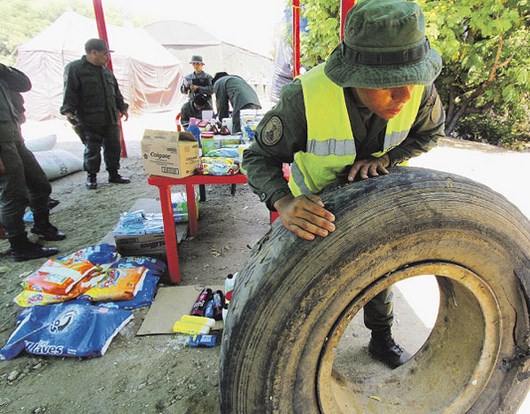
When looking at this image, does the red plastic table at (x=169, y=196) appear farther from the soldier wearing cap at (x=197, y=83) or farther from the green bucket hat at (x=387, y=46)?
the soldier wearing cap at (x=197, y=83)

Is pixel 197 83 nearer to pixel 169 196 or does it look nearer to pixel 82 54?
pixel 169 196

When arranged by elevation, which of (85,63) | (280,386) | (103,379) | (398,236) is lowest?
(103,379)

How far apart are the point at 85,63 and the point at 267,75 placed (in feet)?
96.6

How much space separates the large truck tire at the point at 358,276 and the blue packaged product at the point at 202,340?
1.20m

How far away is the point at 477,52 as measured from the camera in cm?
734

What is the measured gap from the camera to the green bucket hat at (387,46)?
1.11m

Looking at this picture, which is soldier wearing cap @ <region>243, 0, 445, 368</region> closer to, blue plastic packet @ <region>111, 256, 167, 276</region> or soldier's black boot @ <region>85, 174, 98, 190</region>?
blue plastic packet @ <region>111, 256, 167, 276</region>

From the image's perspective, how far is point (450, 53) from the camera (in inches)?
275

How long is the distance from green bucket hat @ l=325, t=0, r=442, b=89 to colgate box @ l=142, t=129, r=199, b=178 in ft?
5.88

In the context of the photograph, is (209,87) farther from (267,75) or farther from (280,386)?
(267,75)

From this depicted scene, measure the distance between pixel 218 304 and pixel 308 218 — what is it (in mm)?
1800

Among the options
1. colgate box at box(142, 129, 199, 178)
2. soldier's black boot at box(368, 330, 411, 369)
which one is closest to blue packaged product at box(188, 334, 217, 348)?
soldier's black boot at box(368, 330, 411, 369)

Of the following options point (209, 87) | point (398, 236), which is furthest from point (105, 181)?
point (398, 236)

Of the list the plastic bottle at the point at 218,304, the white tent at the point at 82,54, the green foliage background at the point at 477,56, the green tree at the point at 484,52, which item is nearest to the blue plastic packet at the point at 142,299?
the plastic bottle at the point at 218,304
